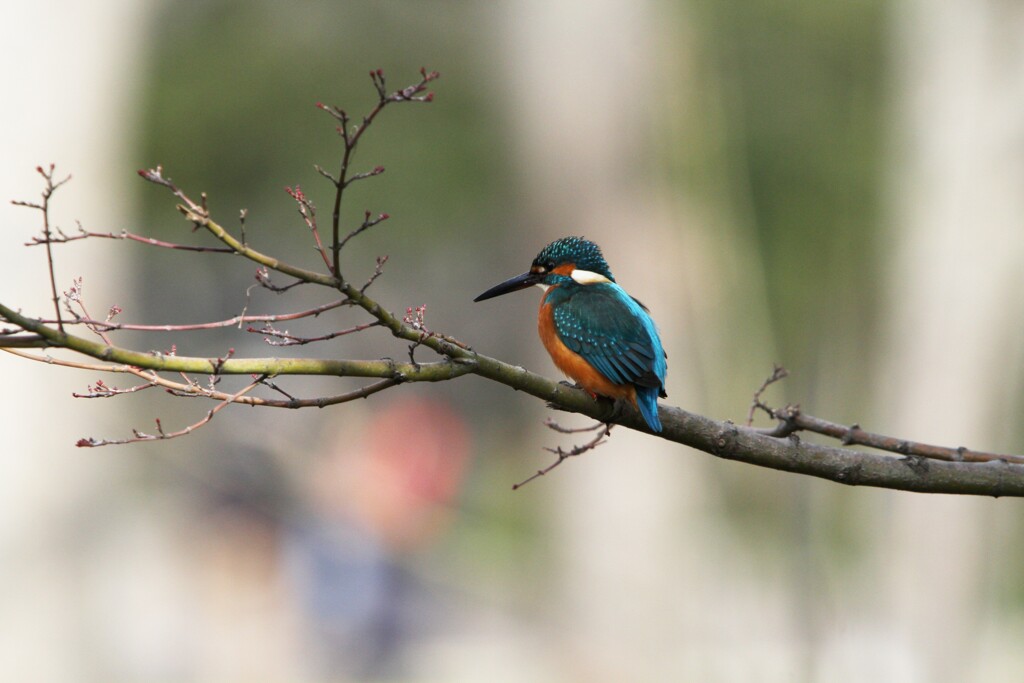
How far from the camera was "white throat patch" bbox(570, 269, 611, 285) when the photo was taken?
257 cm

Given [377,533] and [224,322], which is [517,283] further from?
[377,533]

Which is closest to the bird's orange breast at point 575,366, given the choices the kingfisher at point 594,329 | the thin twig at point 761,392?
the kingfisher at point 594,329

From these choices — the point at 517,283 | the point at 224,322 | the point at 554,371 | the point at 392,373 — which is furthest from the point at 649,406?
the point at 554,371

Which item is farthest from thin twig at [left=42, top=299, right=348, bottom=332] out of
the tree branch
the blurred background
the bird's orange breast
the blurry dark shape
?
the blurry dark shape

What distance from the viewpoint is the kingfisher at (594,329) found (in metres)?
2.11

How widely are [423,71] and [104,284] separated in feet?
13.8

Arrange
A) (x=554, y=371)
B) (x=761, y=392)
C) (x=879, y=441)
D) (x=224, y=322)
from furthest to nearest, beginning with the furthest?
(x=554, y=371)
(x=761, y=392)
(x=879, y=441)
(x=224, y=322)

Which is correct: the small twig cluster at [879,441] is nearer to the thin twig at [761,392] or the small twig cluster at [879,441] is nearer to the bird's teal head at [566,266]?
the thin twig at [761,392]

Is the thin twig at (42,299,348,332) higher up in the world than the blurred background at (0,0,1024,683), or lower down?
lower down

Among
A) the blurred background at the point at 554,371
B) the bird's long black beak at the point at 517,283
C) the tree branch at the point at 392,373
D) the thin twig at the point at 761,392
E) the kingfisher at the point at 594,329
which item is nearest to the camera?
the tree branch at the point at 392,373

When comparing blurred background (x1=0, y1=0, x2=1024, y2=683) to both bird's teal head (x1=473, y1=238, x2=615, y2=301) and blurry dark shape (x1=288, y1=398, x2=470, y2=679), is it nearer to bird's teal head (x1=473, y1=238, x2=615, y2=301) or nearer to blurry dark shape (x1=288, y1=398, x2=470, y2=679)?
blurry dark shape (x1=288, y1=398, x2=470, y2=679)

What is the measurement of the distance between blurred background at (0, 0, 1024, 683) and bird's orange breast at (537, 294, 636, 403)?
2.69 ft

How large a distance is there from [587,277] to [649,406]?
77 centimetres

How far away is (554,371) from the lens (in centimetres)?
569
